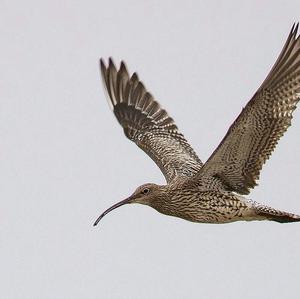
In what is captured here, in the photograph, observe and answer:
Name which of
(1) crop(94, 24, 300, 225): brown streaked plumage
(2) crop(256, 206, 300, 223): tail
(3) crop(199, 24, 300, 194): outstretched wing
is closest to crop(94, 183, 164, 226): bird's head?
(1) crop(94, 24, 300, 225): brown streaked plumage

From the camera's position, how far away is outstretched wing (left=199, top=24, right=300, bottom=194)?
18.1 m

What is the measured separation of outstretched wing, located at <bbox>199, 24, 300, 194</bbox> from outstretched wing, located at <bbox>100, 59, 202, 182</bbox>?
334 cm

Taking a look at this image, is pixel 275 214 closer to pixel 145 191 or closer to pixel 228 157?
pixel 228 157

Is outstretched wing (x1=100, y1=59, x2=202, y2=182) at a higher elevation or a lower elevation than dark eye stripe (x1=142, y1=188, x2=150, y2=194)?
higher

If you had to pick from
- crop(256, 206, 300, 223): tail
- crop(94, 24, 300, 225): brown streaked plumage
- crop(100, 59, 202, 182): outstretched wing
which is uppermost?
crop(100, 59, 202, 182): outstretched wing

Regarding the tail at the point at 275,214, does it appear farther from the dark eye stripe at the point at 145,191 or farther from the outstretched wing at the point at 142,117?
the outstretched wing at the point at 142,117

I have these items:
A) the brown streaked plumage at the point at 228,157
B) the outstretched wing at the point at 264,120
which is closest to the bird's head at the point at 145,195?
the brown streaked plumage at the point at 228,157

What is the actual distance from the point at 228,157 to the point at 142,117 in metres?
5.60

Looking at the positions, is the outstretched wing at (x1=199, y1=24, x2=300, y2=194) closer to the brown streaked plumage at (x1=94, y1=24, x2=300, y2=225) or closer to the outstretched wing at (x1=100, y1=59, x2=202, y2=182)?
the brown streaked plumage at (x1=94, y1=24, x2=300, y2=225)

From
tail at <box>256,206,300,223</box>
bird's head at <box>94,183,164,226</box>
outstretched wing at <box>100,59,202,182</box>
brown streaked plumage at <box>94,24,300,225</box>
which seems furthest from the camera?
outstretched wing at <box>100,59,202,182</box>

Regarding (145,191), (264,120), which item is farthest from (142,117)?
(264,120)

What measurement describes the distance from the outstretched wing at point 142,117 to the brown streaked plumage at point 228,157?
21 millimetres

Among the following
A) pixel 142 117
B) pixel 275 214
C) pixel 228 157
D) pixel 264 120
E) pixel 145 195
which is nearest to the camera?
pixel 264 120

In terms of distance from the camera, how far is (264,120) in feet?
60.5
